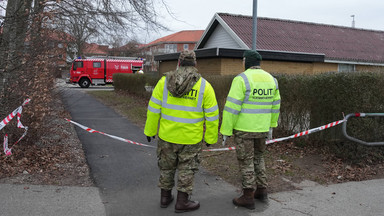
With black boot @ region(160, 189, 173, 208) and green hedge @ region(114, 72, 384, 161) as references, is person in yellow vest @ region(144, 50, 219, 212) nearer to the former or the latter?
black boot @ region(160, 189, 173, 208)

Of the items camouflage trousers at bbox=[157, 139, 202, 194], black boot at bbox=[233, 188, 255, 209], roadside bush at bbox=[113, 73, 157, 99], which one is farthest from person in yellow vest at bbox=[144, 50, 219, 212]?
roadside bush at bbox=[113, 73, 157, 99]

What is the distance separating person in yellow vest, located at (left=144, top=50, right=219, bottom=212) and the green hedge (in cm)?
299

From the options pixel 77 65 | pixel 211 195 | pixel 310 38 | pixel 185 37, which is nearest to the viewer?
pixel 211 195

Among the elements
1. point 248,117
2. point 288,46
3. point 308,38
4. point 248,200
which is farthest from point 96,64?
point 248,200

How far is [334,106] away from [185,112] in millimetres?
3329

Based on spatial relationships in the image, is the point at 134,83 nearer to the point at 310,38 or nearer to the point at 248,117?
the point at 310,38

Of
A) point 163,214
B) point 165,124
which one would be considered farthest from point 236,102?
point 163,214

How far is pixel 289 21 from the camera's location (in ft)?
71.0

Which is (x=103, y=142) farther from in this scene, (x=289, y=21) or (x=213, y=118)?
(x=289, y=21)

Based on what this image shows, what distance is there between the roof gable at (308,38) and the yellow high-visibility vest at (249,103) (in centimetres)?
1322

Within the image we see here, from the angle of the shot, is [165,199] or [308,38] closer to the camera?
[165,199]

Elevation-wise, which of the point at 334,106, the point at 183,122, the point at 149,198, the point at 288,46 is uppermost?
the point at 288,46

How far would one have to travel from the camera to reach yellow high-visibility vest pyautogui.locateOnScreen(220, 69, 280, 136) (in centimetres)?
Answer: 415

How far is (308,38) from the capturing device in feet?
66.0
